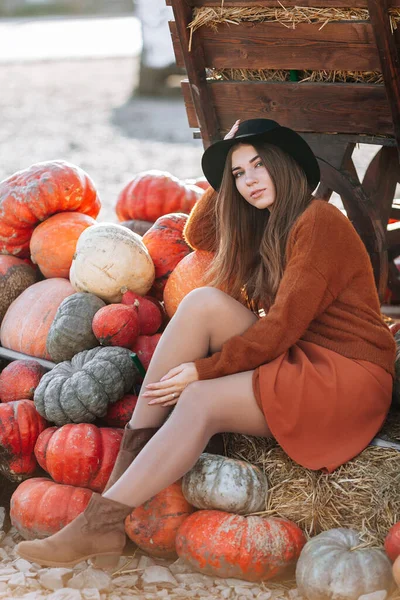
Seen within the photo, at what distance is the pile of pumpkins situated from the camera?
9.84 ft

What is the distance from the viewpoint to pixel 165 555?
3.26 metres

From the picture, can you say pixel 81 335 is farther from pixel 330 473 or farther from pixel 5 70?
pixel 5 70

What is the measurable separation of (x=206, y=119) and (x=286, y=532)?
231cm

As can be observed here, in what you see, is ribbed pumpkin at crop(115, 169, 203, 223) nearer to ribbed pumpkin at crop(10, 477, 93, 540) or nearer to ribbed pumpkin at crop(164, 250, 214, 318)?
ribbed pumpkin at crop(164, 250, 214, 318)

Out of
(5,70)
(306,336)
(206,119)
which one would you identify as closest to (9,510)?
(306,336)

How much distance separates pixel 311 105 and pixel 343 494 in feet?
6.42

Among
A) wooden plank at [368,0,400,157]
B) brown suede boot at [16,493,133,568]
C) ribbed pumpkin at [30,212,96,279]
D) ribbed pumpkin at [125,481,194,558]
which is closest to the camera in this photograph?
brown suede boot at [16,493,133,568]

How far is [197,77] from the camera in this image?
14.2 ft

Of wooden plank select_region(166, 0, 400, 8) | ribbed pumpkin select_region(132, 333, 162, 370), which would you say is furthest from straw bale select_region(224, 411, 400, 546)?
wooden plank select_region(166, 0, 400, 8)

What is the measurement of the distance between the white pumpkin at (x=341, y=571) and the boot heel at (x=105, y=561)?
68 centimetres

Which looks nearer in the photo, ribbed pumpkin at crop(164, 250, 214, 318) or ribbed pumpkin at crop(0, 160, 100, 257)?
ribbed pumpkin at crop(164, 250, 214, 318)

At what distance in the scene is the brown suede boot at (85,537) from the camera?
2977 millimetres

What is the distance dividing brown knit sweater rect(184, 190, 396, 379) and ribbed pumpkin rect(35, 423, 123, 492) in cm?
62

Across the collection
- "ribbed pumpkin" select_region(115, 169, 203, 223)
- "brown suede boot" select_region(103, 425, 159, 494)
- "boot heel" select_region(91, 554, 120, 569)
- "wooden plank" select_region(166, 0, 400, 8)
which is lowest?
"boot heel" select_region(91, 554, 120, 569)
